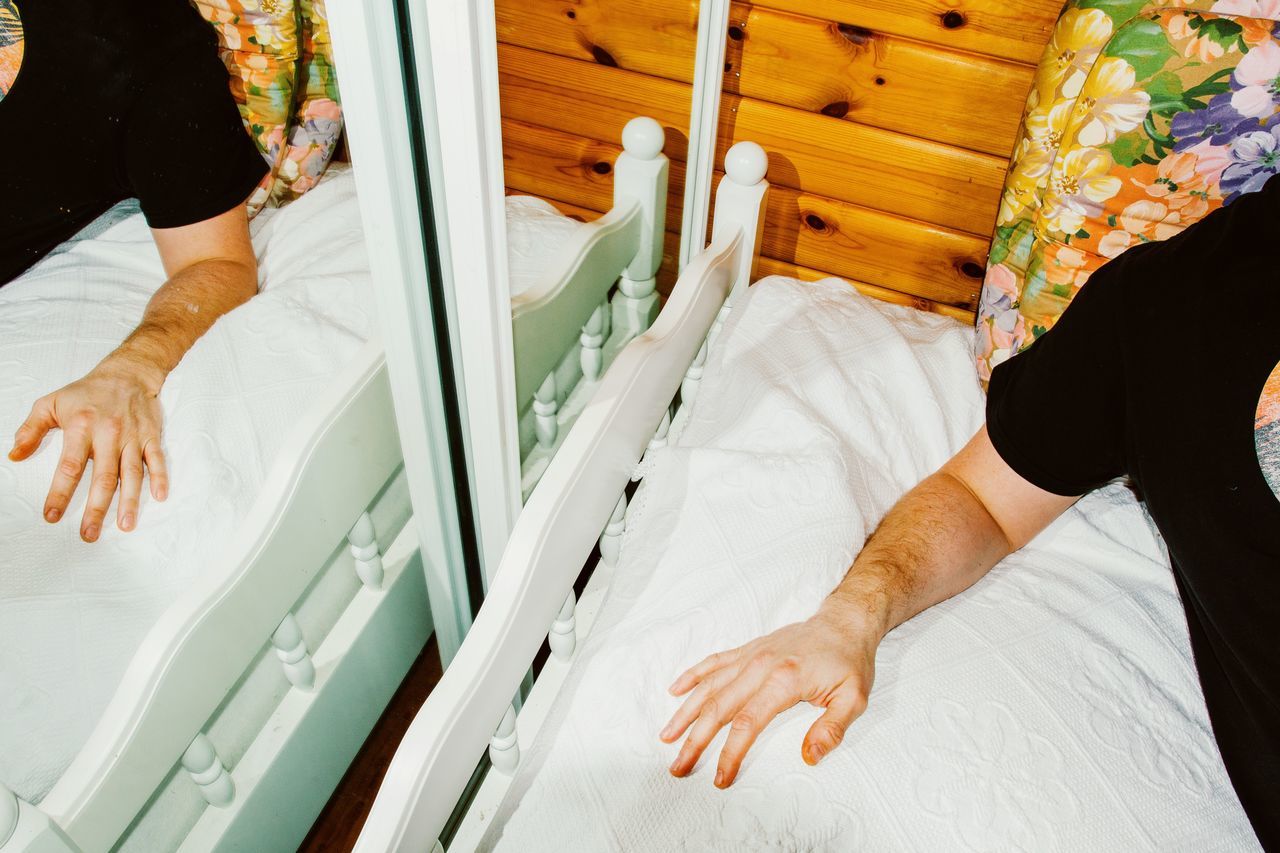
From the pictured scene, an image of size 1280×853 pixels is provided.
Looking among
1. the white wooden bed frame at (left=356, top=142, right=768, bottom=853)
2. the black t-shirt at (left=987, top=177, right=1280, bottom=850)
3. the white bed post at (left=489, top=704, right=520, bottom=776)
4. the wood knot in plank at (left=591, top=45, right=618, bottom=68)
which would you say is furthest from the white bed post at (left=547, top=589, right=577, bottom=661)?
the wood knot in plank at (left=591, top=45, right=618, bottom=68)

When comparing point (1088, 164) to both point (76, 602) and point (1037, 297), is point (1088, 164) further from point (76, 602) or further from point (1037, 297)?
point (76, 602)

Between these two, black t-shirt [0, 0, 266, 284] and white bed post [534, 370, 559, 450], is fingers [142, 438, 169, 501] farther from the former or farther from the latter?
white bed post [534, 370, 559, 450]

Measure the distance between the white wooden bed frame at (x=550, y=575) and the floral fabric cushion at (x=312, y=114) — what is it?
36cm

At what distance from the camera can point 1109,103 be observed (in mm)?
1035

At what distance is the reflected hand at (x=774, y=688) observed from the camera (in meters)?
0.80

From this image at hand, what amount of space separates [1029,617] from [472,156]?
0.76m

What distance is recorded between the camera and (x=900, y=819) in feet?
2.54

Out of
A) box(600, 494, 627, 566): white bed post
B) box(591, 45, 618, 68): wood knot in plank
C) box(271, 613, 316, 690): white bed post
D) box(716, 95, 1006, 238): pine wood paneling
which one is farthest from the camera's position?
box(716, 95, 1006, 238): pine wood paneling

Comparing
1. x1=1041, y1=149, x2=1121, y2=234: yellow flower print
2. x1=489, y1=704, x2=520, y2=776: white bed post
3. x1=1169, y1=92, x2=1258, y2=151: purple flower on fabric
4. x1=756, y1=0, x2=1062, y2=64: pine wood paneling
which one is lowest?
x1=489, y1=704, x2=520, y2=776: white bed post

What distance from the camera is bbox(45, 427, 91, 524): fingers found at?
65 cm

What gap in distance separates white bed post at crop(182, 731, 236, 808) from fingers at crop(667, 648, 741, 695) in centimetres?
45

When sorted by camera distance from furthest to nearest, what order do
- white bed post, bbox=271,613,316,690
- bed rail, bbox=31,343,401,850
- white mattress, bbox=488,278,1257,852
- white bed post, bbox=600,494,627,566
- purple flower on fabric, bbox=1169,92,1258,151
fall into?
white bed post, bbox=600,494,627,566 → purple flower on fabric, bbox=1169,92,1258,151 → white bed post, bbox=271,613,316,690 → white mattress, bbox=488,278,1257,852 → bed rail, bbox=31,343,401,850

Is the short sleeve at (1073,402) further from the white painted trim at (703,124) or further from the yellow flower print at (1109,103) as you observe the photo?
the white painted trim at (703,124)

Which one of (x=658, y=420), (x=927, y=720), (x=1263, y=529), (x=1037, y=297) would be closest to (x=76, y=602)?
(x=658, y=420)
